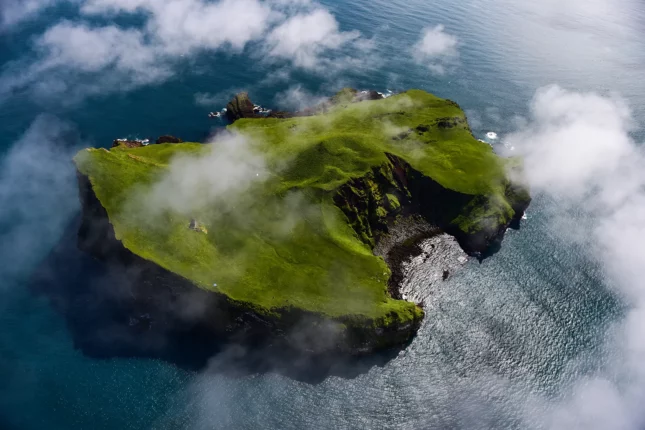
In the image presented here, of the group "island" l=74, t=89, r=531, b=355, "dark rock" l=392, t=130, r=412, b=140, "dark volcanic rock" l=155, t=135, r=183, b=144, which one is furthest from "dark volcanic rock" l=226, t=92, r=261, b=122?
"dark rock" l=392, t=130, r=412, b=140

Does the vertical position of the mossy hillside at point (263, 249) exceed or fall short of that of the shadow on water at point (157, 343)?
it exceeds it

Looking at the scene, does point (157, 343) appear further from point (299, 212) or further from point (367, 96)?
point (367, 96)

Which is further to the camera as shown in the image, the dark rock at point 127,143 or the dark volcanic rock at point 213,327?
the dark rock at point 127,143

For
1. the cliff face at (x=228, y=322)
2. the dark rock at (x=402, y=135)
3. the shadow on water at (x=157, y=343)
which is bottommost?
the shadow on water at (x=157, y=343)

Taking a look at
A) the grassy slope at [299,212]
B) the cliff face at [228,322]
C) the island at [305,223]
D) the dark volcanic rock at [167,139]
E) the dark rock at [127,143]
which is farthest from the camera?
the dark volcanic rock at [167,139]

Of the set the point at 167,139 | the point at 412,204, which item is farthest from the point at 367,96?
the point at 167,139

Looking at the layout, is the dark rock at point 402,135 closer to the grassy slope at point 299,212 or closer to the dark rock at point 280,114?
the grassy slope at point 299,212

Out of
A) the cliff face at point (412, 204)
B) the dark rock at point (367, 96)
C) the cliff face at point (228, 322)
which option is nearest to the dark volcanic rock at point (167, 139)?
the cliff face at point (228, 322)
